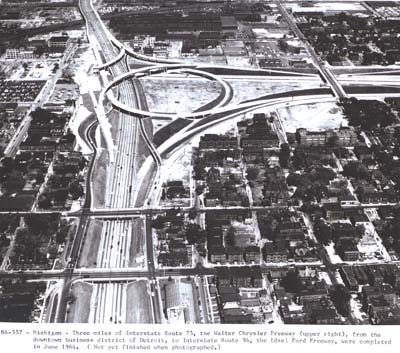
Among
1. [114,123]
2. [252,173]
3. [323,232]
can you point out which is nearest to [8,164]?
[114,123]

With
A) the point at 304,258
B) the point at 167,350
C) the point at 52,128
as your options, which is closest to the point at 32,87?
the point at 52,128

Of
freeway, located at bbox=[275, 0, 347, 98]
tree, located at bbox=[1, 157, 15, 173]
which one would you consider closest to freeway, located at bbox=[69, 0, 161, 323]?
tree, located at bbox=[1, 157, 15, 173]

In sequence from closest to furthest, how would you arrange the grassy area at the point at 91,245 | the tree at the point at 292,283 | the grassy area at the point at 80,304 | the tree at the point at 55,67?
1. the grassy area at the point at 80,304
2. the tree at the point at 292,283
3. the grassy area at the point at 91,245
4. the tree at the point at 55,67

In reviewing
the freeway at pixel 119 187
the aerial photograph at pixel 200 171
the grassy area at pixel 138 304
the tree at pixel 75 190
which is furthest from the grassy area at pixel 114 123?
the grassy area at pixel 138 304

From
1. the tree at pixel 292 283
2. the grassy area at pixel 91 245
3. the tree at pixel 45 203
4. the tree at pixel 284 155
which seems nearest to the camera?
the tree at pixel 292 283

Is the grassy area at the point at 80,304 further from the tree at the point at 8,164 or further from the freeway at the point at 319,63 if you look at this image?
the freeway at the point at 319,63
